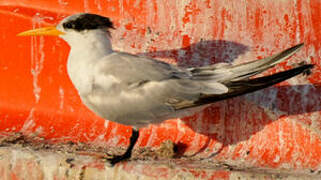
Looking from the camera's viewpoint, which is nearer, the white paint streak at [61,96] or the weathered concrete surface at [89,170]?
the weathered concrete surface at [89,170]

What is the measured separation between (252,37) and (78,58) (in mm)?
1142

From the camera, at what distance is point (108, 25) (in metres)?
2.13

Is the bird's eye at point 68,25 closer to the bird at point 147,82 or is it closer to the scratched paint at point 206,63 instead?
the bird at point 147,82

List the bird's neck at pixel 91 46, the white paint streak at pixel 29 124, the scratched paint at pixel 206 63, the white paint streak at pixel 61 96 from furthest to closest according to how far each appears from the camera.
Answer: the white paint streak at pixel 61 96
the white paint streak at pixel 29 124
the scratched paint at pixel 206 63
the bird's neck at pixel 91 46

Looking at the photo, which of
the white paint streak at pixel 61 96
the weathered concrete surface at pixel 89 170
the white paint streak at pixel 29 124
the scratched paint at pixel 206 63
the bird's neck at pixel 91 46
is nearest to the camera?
the weathered concrete surface at pixel 89 170

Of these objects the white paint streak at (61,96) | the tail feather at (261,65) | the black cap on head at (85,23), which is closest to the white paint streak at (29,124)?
the white paint streak at (61,96)

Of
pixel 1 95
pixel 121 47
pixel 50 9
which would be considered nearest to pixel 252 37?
pixel 121 47

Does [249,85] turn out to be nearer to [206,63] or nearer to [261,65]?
[261,65]

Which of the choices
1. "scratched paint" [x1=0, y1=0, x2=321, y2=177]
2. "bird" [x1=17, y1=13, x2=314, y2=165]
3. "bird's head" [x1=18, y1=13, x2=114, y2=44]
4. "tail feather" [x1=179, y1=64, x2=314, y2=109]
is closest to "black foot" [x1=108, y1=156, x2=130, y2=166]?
"bird" [x1=17, y1=13, x2=314, y2=165]

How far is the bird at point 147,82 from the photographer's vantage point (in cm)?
200

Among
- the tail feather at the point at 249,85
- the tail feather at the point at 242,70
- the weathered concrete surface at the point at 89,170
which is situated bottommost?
the weathered concrete surface at the point at 89,170

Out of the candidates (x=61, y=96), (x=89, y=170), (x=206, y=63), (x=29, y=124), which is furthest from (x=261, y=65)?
(x=29, y=124)

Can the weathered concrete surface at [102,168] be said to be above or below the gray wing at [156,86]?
below

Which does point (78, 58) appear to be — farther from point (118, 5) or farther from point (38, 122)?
point (118, 5)
